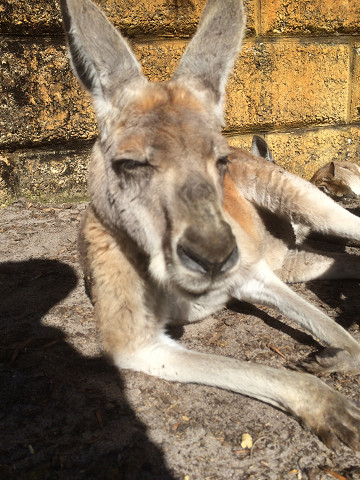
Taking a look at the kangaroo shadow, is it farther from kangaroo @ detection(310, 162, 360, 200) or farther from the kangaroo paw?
kangaroo @ detection(310, 162, 360, 200)

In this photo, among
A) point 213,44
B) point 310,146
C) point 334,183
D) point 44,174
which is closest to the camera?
point 213,44

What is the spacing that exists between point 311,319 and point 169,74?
301 cm

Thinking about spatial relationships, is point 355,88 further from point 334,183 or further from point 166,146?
point 166,146

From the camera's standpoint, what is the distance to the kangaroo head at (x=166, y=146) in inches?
75.0

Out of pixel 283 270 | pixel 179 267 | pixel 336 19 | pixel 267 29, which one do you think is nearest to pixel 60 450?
pixel 179 267

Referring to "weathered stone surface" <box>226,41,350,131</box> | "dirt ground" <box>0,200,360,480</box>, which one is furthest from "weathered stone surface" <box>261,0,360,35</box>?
"dirt ground" <box>0,200,360,480</box>

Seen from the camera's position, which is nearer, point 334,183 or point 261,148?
point 261,148

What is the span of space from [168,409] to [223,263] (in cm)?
78

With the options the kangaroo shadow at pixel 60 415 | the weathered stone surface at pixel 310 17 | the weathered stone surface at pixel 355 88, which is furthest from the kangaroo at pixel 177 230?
the weathered stone surface at pixel 355 88

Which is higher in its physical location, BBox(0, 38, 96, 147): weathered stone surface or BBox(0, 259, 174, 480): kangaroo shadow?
BBox(0, 38, 96, 147): weathered stone surface

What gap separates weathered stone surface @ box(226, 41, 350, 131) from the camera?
16.1 feet

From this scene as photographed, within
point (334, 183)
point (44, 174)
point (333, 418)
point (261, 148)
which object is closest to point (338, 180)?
point (334, 183)

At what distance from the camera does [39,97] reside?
439cm

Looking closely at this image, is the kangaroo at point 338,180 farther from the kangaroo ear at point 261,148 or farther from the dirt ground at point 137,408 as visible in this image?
the dirt ground at point 137,408
